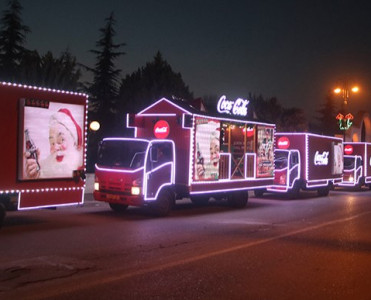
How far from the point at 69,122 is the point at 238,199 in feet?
27.9

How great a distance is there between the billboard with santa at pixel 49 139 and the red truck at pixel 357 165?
74.2ft

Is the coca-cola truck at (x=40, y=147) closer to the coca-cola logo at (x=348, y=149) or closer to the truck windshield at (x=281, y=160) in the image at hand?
the truck windshield at (x=281, y=160)

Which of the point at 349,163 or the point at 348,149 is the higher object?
the point at 348,149

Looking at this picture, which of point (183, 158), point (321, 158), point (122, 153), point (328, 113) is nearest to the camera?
point (122, 153)

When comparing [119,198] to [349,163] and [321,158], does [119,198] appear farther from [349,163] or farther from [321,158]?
[349,163]

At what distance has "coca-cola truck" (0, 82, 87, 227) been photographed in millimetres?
11930

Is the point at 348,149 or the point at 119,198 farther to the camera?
the point at 348,149

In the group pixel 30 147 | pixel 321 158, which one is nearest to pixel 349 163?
pixel 321 158

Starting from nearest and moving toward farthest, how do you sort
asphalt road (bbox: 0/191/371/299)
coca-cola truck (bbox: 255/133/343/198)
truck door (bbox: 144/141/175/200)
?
asphalt road (bbox: 0/191/371/299), truck door (bbox: 144/141/175/200), coca-cola truck (bbox: 255/133/343/198)

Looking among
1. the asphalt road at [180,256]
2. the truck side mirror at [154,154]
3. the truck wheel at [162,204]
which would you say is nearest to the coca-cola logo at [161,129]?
the truck side mirror at [154,154]

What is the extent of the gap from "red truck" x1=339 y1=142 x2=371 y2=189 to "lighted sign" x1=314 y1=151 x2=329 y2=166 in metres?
5.17

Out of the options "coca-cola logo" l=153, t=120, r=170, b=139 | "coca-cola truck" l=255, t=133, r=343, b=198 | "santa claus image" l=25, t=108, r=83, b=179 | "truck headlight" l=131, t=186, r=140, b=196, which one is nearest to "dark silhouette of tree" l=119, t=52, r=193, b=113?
"coca-cola truck" l=255, t=133, r=343, b=198

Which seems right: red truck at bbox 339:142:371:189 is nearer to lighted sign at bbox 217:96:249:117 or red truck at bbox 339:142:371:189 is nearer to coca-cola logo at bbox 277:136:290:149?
coca-cola logo at bbox 277:136:290:149

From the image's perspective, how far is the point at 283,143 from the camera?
26594 millimetres
